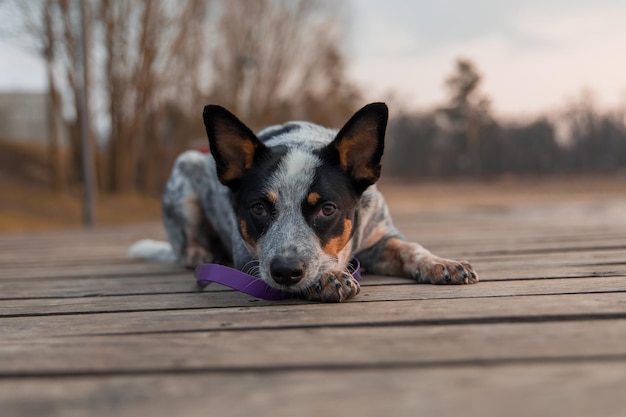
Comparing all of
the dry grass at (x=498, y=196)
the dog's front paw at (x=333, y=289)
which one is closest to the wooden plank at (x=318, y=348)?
the dog's front paw at (x=333, y=289)

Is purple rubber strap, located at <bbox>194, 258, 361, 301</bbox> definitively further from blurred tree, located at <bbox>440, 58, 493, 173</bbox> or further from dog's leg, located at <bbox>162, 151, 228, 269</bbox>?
blurred tree, located at <bbox>440, 58, 493, 173</bbox>

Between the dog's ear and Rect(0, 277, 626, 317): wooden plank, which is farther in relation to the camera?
the dog's ear

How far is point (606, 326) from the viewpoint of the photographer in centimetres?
170

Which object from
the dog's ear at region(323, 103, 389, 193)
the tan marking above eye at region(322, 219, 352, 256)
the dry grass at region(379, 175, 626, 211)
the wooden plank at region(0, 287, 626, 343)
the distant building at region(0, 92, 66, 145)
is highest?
the distant building at region(0, 92, 66, 145)

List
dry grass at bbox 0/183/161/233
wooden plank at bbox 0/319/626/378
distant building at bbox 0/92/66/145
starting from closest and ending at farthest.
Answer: wooden plank at bbox 0/319/626/378 < dry grass at bbox 0/183/161/233 < distant building at bbox 0/92/66/145

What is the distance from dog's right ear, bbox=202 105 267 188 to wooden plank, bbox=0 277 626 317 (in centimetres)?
57

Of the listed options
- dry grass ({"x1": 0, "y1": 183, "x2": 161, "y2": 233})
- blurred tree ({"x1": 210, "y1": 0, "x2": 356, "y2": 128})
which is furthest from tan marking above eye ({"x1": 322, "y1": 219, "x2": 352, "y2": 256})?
blurred tree ({"x1": 210, "y1": 0, "x2": 356, "y2": 128})

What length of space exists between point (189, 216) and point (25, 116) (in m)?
31.7

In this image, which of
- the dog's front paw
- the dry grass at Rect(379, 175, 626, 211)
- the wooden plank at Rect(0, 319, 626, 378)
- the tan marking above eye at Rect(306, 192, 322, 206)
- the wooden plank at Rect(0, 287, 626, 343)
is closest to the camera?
the wooden plank at Rect(0, 319, 626, 378)

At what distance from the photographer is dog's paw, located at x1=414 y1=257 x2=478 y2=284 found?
2.53 m

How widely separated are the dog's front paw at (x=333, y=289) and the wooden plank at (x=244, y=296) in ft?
0.16

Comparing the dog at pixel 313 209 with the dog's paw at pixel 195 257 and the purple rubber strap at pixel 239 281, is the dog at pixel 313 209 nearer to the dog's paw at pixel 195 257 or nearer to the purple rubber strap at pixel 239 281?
the purple rubber strap at pixel 239 281

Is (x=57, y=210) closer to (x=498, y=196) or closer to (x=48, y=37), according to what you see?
(x=48, y=37)

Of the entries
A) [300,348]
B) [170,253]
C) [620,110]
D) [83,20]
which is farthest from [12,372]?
[620,110]
